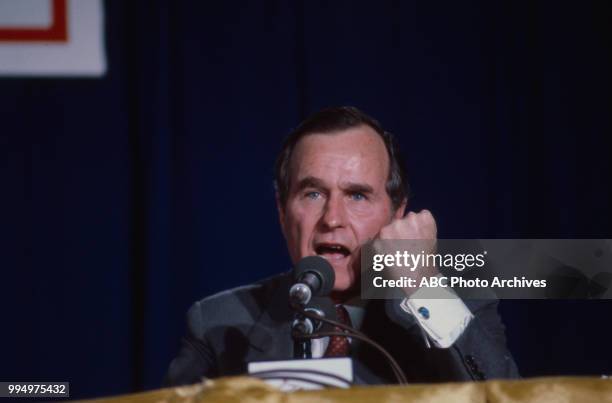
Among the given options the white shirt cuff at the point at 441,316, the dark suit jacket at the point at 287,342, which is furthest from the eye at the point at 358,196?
the white shirt cuff at the point at 441,316

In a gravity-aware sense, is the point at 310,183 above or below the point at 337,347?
above

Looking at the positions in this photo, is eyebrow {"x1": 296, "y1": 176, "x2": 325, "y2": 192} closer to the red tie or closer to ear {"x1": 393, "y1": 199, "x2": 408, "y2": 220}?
ear {"x1": 393, "y1": 199, "x2": 408, "y2": 220}

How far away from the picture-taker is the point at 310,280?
1134 millimetres

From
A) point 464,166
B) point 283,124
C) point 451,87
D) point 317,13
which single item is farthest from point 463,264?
point 317,13

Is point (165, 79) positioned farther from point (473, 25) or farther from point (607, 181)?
point (607, 181)

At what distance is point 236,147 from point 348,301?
65cm

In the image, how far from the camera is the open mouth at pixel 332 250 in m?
1.82

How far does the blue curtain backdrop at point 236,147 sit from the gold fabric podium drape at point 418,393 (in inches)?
47.1

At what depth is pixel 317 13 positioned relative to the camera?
2184mm

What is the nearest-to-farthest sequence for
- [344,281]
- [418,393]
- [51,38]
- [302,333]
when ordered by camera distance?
[418,393] < [302,333] < [344,281] < [51,38]

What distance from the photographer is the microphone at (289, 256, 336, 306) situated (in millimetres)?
1104

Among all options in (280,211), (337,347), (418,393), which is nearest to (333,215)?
(280,211)

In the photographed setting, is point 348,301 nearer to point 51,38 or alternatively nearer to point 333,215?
point 333,215

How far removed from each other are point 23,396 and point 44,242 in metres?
0.51
